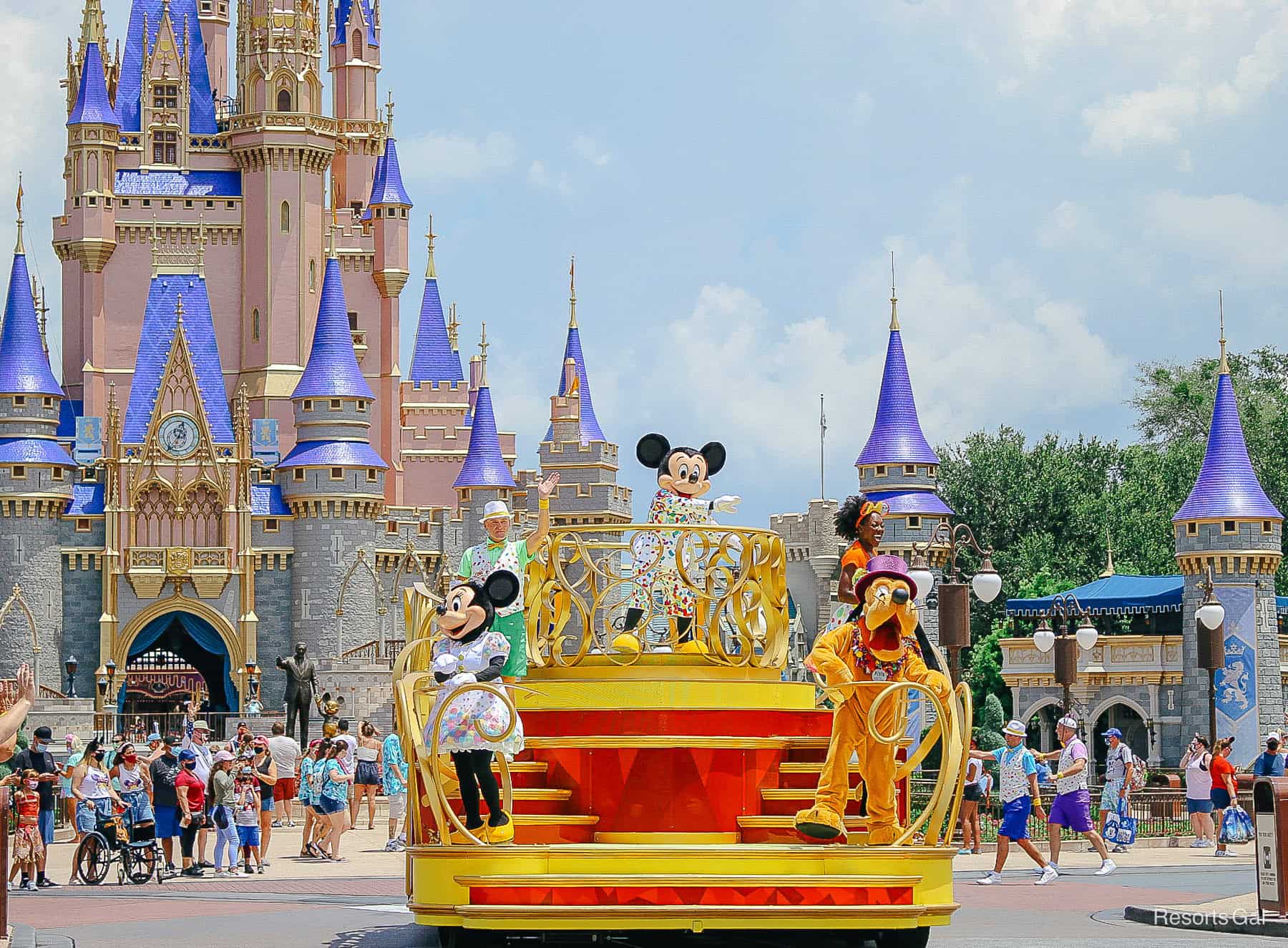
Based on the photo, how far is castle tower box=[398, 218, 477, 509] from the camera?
60.7 meters

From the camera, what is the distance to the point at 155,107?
5691 centimetres

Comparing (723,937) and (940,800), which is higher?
(940,800)

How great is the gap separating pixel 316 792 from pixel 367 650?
1119 inches

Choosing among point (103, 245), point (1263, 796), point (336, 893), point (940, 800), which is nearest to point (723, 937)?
point (940, 800)

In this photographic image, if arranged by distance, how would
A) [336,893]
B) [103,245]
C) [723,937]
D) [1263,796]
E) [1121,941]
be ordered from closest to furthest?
[723,937], [1121,941], [1263,796], [336,893], [103,245]

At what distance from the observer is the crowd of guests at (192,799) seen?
60.8ft

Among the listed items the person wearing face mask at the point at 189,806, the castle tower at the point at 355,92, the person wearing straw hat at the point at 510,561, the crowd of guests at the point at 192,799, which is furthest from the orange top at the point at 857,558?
the castle tower at the point at 355,92

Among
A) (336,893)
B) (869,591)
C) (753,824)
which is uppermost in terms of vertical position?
(869,591)

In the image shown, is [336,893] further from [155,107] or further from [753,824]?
[155,107]

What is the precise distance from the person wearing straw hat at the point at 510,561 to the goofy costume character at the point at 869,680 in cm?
166

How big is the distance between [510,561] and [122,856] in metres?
8.08

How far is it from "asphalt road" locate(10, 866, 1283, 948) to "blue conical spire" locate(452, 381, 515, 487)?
3666 cm

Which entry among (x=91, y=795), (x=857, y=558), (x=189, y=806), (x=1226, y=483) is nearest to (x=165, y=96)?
(x=1226, y=483)

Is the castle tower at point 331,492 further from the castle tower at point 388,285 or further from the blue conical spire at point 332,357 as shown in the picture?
the castle tower at point 388,285
